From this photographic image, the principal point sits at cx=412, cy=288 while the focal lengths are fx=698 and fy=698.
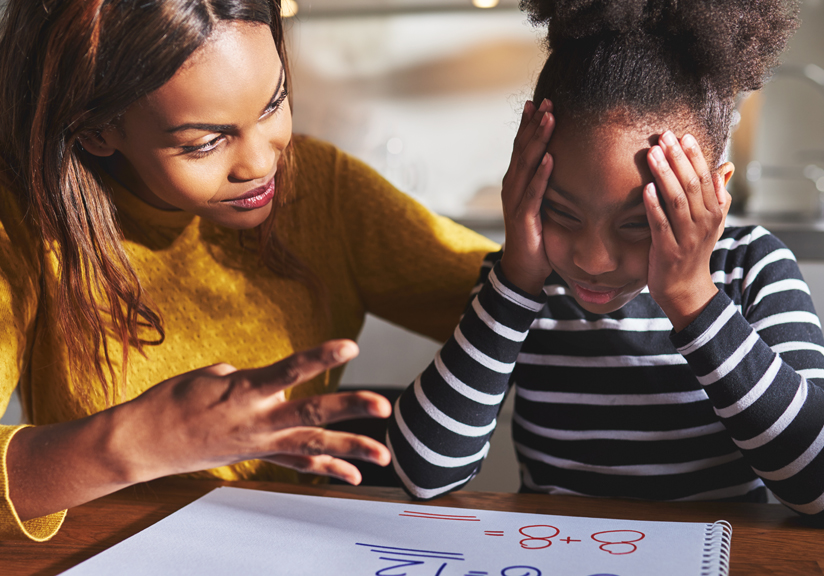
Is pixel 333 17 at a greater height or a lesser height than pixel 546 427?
greater

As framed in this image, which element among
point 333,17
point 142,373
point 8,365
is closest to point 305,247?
point 142,373

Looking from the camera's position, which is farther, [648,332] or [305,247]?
[305,247]

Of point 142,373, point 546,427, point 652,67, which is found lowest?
point 546,427

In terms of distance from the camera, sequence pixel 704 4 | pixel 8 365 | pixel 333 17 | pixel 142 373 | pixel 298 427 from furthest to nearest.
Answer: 1. pixel 333 17
2. pixel 142 373
3. pixel 8 365
4. pixel 704 4
5. pixel 298 427

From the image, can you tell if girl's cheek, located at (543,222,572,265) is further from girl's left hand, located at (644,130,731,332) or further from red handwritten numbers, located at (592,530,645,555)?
red handwritten numbers, located at (592,530,645,555)

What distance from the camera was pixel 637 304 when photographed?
812 millimetres

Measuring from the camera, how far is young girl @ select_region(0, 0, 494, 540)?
486 millimetres

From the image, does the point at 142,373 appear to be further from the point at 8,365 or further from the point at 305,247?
the point at 305,247

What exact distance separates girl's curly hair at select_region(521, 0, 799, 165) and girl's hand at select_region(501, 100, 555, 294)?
0.04 m

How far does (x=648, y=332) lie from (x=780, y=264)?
0.16m

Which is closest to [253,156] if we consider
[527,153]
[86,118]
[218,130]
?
[218,130]

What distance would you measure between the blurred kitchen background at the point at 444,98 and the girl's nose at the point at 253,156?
64.1 inches

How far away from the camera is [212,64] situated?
0.63 meters

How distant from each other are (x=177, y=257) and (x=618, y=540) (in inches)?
23.5
